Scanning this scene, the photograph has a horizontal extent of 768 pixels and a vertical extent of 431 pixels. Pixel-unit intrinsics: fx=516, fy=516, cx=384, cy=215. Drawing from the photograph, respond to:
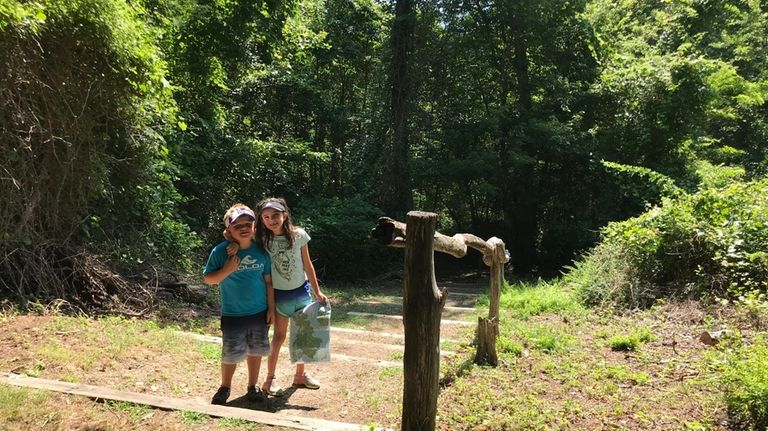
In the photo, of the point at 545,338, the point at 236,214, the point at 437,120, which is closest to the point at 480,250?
the point at 545,338

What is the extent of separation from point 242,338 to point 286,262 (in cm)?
62

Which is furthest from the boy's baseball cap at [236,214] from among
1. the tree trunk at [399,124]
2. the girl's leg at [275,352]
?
the tree trunk at [399,124]

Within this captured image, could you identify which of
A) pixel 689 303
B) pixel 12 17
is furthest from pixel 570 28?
pixel 12 17

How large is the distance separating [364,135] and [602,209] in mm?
6194

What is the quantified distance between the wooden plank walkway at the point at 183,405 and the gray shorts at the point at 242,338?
0.41 m

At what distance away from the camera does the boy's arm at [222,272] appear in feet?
11.3

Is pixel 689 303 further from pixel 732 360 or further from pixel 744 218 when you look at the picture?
pixel 732 360

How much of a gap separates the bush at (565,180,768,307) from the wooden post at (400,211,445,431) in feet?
13.8

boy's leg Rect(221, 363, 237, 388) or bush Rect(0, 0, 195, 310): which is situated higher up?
bush Rect(0, 0, 195, 310)

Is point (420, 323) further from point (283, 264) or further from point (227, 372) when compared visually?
point (227, 372)

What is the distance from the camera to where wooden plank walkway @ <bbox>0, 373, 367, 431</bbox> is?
121 inches

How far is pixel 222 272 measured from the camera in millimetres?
3461

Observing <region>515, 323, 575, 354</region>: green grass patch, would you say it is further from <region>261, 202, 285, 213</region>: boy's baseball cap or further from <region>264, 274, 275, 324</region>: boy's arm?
<region>261, 202, 285, 213</region>: boy's baseball cap

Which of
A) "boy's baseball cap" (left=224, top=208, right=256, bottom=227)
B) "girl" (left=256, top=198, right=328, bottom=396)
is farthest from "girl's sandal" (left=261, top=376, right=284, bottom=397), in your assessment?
"boy's baseball cap" (left=224, top=208, right=256, bottom=227)
